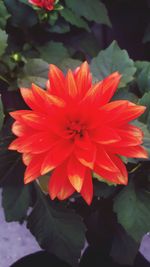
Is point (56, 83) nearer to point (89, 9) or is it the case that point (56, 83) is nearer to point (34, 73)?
point (34, 73)

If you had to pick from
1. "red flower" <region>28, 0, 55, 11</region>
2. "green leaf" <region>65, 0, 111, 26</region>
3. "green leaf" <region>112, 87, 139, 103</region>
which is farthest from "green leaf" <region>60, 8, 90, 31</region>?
"green leaf" <region>112, 87, 139, 103</region>

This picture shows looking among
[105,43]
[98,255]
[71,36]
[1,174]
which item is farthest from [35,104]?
[105,43]

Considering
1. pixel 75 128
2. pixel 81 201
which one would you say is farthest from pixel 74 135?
pixel 81 201

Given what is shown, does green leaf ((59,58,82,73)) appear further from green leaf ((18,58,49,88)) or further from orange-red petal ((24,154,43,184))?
orange-red petal ((24,154,43,184))

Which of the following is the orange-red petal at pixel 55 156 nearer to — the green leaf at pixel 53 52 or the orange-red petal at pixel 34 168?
the orange-red petal at pixel 34 168

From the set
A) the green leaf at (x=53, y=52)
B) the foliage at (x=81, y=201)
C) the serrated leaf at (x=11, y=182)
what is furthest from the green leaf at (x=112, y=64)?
the green leaf at (x=53, y=52)

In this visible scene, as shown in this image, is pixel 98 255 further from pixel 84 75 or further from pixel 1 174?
pixel 84 75
